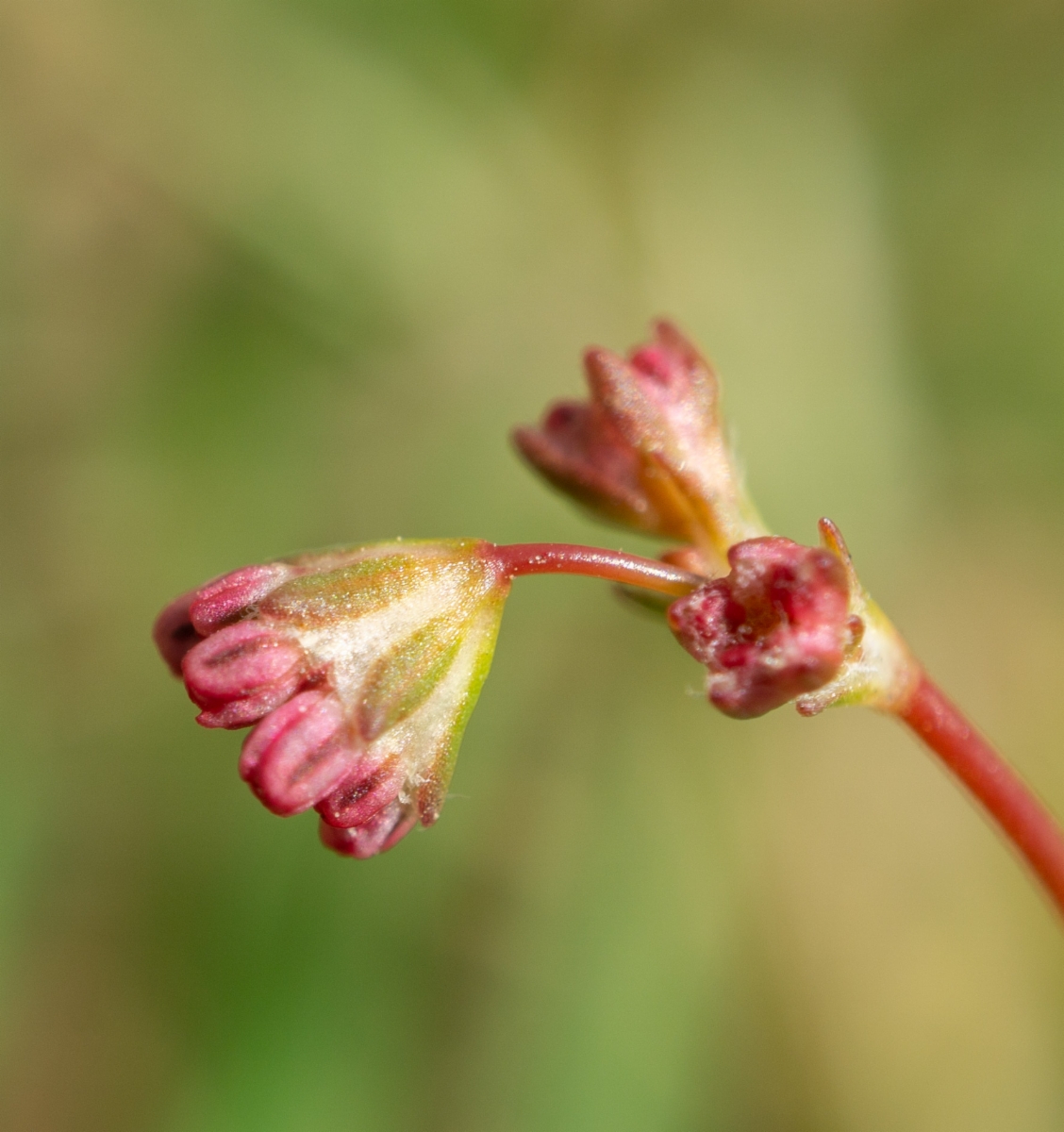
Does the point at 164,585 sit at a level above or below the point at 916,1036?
above

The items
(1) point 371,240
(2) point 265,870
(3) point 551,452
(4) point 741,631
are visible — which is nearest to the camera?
(4) point 741,631

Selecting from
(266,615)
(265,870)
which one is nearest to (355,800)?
(266,615)

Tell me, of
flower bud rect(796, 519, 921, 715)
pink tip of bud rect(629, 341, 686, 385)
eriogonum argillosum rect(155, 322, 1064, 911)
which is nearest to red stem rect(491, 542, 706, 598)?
eriogonum argillosum rect(155, 322, 1064, 911)

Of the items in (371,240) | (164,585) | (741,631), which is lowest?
(741,631)

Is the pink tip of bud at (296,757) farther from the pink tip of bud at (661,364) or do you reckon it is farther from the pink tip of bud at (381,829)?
the pink tip of bud at (661,364)

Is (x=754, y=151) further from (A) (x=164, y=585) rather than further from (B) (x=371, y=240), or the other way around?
(A) (x=164, y=585)

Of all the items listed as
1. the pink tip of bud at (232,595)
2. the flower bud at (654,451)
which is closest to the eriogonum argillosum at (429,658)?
the pink tip of bud at (232,595)
